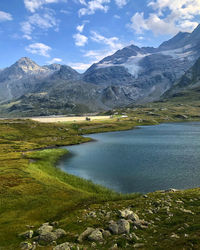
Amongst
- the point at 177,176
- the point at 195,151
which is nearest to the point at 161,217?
the point at 177,176

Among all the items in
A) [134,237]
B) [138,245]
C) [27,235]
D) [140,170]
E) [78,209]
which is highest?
[138,245]

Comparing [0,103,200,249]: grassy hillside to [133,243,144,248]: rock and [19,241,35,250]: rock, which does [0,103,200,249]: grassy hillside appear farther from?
[19,241,35,250]: rock

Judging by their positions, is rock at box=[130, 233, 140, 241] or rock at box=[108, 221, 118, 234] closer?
rock at box=[130, 233, 140, 241]

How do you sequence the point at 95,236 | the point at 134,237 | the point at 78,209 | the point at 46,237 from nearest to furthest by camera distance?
the point at 134,237, the point at 95,236, the point at 46,237, the point at 78,209

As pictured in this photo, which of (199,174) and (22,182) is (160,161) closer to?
(199,174)

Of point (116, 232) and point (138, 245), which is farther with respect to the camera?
point (116, 232)

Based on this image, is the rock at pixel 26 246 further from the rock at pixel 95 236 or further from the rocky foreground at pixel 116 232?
the rock at pixel 95 236

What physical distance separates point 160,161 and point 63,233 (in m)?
79.2

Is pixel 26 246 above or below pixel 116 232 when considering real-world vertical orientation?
below

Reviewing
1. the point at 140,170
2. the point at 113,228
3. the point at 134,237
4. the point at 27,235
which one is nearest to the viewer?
the point at 134,237

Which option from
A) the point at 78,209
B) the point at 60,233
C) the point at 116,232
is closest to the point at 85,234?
the point at 60,233

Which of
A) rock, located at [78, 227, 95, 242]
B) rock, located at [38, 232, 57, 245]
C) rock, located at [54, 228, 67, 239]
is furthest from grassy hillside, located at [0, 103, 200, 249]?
rock, located at [38, 232, 57, 245]

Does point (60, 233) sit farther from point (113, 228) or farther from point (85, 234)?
point (113, 228)

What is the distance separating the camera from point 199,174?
78250 mm
